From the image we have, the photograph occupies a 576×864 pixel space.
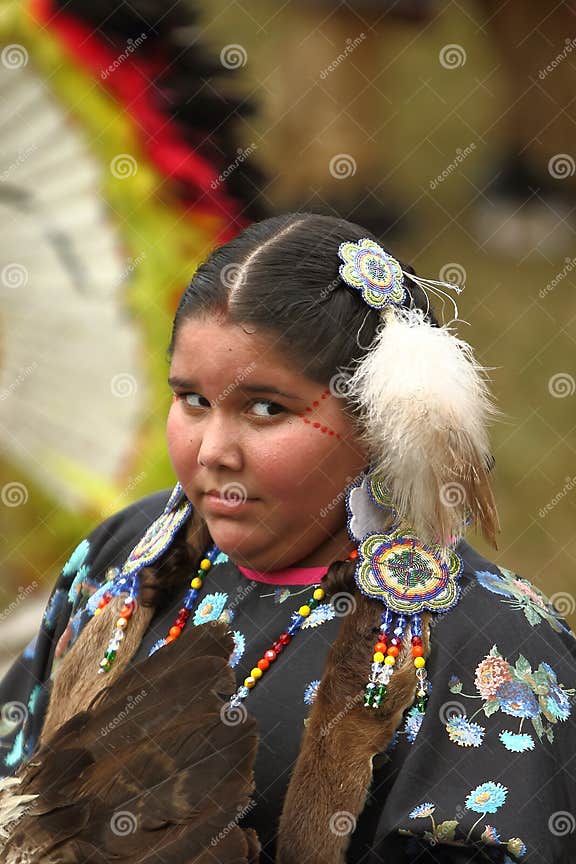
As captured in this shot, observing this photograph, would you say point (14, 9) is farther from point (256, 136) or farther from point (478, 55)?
point (478, 55)

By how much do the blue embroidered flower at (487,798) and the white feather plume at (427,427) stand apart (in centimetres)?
35

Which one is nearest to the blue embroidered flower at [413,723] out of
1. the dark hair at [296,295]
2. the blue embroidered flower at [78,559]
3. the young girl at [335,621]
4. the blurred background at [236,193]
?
the young girl at [335,621]

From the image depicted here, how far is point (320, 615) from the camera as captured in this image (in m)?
1.67

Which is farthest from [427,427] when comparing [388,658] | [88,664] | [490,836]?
[88,664]

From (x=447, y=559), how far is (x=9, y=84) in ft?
7.19

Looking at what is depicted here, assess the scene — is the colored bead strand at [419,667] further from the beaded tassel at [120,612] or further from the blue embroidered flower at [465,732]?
the beaded tassel at [120,612]

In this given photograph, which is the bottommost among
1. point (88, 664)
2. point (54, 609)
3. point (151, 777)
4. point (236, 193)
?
point (54, 609)

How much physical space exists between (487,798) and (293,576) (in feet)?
1.48

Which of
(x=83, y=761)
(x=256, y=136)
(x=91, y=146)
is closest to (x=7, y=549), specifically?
(x=91, y=146)

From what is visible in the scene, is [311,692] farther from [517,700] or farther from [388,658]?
[517,700]

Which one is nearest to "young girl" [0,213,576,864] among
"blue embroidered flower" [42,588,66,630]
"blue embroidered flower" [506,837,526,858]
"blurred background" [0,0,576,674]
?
"blue embroidered flower" [506,837,526,858]

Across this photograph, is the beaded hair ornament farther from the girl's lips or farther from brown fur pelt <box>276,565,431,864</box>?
the girl's lips

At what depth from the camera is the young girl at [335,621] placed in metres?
1.45

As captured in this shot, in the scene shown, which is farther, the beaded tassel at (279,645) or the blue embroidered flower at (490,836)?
the beaded tassel at (279,645)
